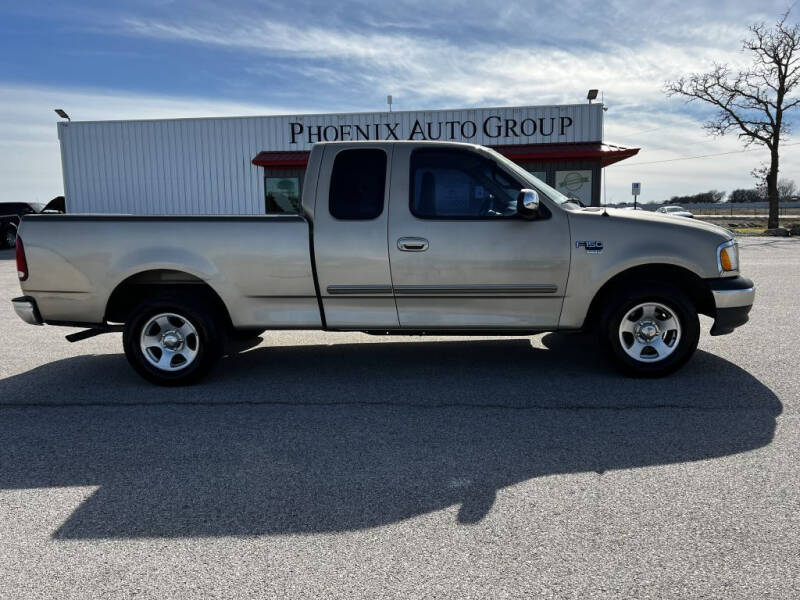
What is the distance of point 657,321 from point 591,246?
91cm

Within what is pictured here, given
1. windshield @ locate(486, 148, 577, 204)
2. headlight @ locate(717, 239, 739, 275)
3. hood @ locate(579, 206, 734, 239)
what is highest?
windshield @ locate(486, 148, 577, 204)

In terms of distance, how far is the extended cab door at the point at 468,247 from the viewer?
5.21 m

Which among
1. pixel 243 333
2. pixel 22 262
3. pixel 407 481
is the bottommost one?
pixel 407 481

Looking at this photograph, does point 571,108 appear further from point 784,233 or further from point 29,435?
point 29,435

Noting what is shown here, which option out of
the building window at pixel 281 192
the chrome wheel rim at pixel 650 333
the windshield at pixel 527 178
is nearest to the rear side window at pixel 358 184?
the windshield at pixel 527 178

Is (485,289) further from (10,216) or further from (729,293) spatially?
(10,216)

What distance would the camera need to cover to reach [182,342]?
18.0 ft

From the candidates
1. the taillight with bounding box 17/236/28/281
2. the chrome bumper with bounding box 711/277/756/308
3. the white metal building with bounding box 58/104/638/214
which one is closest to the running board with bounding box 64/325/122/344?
the taillight with bounding box 17/236/28/281

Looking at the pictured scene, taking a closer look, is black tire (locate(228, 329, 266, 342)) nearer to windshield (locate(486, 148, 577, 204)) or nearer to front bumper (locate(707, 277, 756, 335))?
windshield (locate(486, 148, 577, 204))

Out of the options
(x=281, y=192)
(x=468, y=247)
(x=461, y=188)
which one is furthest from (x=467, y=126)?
(x=468, y=247)

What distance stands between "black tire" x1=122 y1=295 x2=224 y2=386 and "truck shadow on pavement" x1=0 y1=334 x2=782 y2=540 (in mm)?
149

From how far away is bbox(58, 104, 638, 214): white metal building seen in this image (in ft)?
72.2

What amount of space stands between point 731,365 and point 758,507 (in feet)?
9.78

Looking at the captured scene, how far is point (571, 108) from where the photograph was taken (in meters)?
21.8
